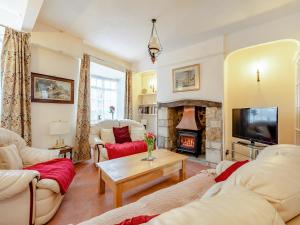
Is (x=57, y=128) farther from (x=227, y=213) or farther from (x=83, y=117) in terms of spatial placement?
(x=227, y=213)

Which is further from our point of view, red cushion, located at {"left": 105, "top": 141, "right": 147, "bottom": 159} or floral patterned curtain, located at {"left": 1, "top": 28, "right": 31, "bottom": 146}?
red cushion, located at {"left": 105, "top": 141, "right": 147, "bottom": 159}

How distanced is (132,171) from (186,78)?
289 cm

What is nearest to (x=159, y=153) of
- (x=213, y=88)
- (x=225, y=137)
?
(x=225, y=137)

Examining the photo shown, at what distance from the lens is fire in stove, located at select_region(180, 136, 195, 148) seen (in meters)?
4.20

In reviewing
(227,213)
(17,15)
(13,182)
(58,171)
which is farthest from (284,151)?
(17,15)

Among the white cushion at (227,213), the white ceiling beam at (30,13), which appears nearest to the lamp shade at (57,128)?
the white ceiling beam at (30,13)

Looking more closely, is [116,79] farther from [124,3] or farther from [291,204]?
[291,204]

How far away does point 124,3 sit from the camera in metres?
2.58

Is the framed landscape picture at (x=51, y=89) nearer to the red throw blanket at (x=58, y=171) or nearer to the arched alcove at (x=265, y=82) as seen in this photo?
the red throw blanket at (x=58, y=171)

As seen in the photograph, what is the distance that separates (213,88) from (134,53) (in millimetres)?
2468

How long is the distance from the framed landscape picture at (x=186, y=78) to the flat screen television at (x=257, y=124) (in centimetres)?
115

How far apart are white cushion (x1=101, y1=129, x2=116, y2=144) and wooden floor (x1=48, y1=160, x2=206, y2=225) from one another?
0.85 metres

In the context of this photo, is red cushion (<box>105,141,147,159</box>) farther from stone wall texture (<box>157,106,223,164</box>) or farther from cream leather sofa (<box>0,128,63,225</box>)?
cream leather sofa (<box>0,128,63,225</box>)

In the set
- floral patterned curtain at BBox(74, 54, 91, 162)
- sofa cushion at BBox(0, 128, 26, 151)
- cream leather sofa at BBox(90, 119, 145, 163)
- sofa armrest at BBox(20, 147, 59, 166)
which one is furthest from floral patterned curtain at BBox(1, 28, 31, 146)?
cream leather sofa at BBox(90, 119, 145, 163)
